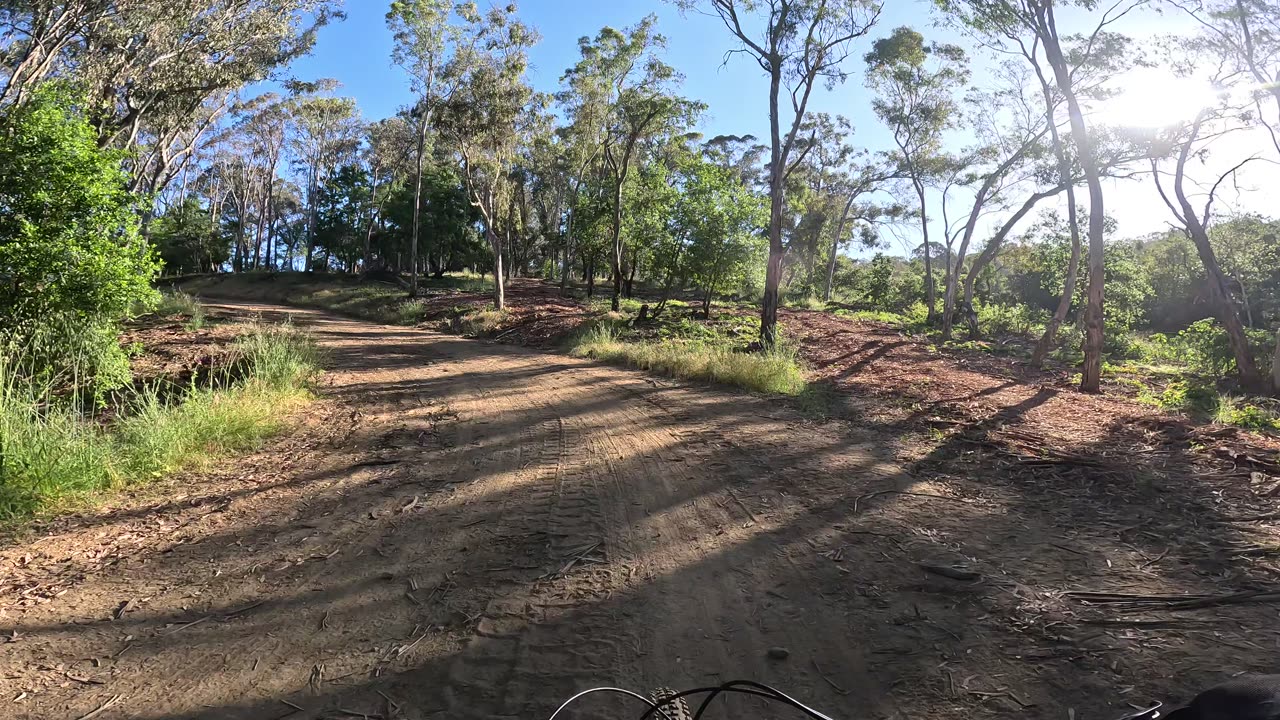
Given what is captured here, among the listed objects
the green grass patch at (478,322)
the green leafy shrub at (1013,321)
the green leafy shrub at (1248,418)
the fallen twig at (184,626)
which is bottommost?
the fallen twig at (184,626)

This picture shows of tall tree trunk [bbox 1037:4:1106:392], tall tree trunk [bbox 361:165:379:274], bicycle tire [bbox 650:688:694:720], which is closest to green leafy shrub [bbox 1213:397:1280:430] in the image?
tall tree trunk [bbox 1037:4:1106:392]

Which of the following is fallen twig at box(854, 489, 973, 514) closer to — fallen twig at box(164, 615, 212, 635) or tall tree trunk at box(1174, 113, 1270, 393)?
fallen twig at box(164, 615, 212, 635)

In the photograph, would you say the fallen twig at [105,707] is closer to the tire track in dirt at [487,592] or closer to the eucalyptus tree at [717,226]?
the tire track in dirt at [487,592]

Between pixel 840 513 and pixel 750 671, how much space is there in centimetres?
206

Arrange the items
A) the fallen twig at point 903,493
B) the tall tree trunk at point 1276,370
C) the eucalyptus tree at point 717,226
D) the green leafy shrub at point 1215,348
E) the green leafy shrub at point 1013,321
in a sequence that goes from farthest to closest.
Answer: the green leafy shrub at point 1013,321, the eucalyptus tree at point 717,226, the green leafy shrub at point 1215,348, the tall tree trunk at point 1276,370, the fallen twig at point 903,493

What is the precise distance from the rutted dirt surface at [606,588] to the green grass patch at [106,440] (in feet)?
1.11

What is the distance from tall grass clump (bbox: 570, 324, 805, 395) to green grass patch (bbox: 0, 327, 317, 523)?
5.96 metres

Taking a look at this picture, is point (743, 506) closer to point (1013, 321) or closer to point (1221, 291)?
point (1221, 291)

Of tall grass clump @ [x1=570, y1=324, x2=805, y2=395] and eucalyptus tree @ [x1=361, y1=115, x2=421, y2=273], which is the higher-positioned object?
eucalyptus tree @ [x1=361, y1=115, x2=421, y2=273]

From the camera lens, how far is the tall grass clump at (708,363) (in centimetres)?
946

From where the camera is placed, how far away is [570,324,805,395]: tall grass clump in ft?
31.0

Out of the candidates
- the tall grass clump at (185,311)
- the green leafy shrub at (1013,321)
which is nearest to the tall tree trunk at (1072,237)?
the green leafy shrub at (1013,321)

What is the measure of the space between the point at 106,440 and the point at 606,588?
4900 millimetres

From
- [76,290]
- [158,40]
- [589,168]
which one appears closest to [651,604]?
[76,290]
